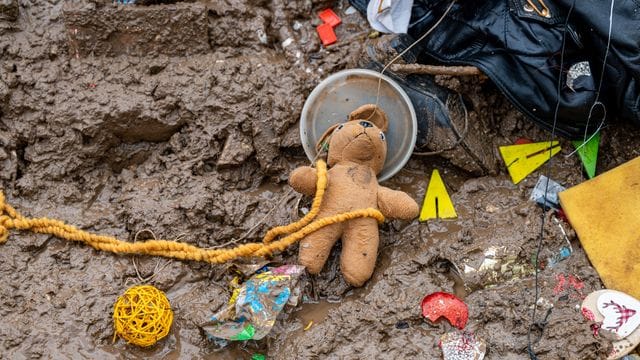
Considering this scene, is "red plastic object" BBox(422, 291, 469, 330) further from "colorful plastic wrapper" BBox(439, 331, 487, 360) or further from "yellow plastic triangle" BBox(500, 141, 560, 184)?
"yellow plastic triangle" BBox(500, 141, 560, 184)

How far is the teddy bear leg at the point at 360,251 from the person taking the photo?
2840mm

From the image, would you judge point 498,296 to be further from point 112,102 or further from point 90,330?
point 112,102

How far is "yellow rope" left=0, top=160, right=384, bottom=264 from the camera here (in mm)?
2852

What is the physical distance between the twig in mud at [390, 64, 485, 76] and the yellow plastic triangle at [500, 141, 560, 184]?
389mm

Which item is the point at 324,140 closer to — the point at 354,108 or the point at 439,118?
the point at 354,108

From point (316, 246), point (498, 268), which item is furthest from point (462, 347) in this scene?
point (316, 246)

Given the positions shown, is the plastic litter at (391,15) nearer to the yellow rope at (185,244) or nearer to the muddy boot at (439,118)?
the muddy boot at (439,118)

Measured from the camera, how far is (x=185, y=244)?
2953mm

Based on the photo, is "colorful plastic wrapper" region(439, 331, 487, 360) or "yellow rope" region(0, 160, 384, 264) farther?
"yellow rope" region(0, 160, 384, 264)

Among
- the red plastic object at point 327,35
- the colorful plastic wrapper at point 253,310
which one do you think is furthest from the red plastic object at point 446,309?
the red plastic object at point 327,35

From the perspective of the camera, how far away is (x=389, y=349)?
107 inches

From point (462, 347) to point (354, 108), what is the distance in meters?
1.07

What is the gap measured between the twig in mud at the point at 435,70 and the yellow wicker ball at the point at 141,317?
4.42 feet

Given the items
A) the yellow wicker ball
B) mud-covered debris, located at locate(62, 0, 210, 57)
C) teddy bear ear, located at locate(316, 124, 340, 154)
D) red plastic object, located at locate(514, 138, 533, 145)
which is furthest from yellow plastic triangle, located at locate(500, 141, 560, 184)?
the yellow wicker ball
